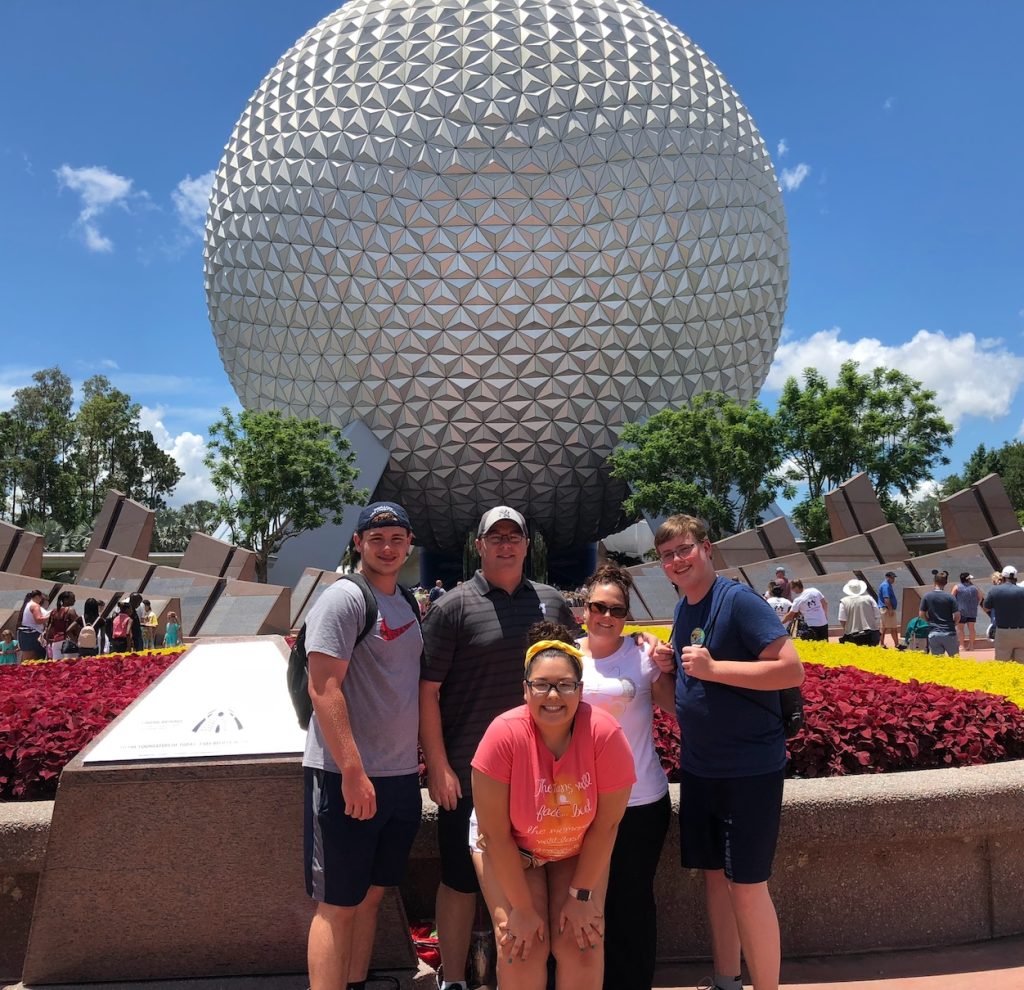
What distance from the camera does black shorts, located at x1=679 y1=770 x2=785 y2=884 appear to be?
3.52m

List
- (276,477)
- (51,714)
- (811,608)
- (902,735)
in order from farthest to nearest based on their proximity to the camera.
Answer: (276,477) → (811,608) → (51,714) → (902,735)

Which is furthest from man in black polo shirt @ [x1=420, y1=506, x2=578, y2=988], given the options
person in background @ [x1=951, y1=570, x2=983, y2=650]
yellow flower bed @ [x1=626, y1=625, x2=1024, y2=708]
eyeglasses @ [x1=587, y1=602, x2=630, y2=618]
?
person in background @ [x1=951, y1=570, x2=983, y2=650]

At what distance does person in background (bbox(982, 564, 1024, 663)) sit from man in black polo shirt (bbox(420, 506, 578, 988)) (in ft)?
35.4

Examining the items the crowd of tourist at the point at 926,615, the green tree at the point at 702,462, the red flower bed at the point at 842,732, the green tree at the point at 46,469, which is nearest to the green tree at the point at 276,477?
the green tree at the point at 702,462

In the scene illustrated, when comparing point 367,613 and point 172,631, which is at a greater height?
point 367,613

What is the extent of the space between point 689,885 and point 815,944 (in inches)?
25.4

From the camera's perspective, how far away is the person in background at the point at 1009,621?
1212cm

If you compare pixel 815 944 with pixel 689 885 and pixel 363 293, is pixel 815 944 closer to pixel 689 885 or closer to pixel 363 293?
pixel 689 885

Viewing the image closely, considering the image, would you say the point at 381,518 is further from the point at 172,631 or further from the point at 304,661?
the point at 172,631

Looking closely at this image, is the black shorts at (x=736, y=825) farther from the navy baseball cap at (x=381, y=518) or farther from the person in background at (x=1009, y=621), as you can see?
the person in background at (x=1009, y=621)

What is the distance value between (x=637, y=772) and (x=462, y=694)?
0.79 meters

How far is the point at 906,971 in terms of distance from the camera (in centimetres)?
400

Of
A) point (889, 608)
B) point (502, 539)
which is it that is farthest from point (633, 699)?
point (889, 608)

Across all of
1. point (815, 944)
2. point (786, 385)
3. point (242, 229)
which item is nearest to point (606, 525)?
point (786, 385)
